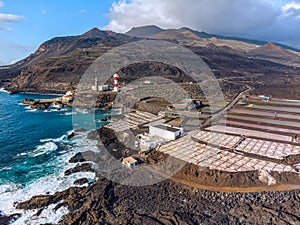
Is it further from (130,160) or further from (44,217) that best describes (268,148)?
(44,217)

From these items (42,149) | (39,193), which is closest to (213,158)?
(39,193)

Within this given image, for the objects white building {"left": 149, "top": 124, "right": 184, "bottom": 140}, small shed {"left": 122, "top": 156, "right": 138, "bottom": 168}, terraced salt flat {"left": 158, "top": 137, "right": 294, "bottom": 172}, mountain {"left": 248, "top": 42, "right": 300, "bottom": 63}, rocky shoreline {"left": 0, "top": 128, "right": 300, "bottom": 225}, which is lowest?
rocky shoreline {"left": 0, "top": 128, "right": 300, "bottom": 225}

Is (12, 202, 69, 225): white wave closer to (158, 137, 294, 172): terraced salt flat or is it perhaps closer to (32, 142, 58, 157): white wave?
(158, 137, 294, 172): terraced salt flat

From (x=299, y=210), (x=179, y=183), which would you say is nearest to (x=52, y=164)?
(x=179, y=183)

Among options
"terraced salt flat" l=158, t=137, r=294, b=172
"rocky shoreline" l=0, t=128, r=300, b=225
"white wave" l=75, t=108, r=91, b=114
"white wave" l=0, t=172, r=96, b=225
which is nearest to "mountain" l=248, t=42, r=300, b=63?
"white wave" l=75, t=108, r=91, b=114

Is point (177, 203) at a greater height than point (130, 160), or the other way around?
point (130, 160)

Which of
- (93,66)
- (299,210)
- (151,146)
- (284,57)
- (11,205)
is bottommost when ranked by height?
(11,205)

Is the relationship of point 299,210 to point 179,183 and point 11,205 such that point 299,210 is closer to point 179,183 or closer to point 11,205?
point 179,183
